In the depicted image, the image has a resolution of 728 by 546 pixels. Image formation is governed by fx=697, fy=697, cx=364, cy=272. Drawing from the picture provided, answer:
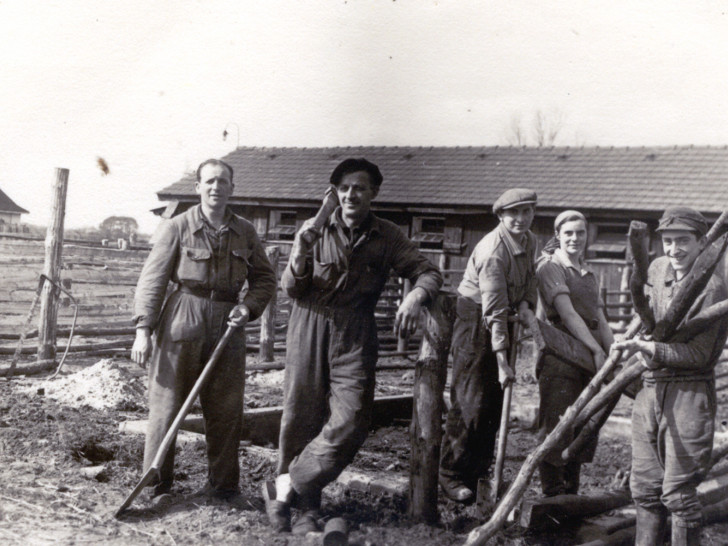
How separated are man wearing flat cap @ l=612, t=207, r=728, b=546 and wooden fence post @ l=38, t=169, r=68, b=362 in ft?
22.0

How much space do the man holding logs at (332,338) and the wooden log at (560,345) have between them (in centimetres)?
74

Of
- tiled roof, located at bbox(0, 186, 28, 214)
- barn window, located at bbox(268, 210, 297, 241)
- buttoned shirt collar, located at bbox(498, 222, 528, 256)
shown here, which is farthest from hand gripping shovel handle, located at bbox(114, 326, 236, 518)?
barn window, located at bbox(268, 210, 297, 241)

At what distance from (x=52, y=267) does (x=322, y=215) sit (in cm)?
547

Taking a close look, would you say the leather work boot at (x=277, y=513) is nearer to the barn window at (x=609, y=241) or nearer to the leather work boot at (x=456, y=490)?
the leather work boot at (x=456, y=490)

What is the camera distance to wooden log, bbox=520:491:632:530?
12.6 ft

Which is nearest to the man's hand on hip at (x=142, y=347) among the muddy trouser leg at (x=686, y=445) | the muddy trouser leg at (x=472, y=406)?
the muddy trouser leg at (x=472, y=406)

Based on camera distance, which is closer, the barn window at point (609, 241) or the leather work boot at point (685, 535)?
the leather work boot at point (685, 535)

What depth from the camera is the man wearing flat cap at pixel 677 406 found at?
3449 mm

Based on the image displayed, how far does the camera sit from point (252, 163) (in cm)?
2055

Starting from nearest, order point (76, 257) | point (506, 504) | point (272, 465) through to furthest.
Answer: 1. point (506, 504)
2. point (272, 465)
3. point (76, 257)

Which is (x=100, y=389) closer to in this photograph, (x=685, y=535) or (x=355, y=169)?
(x=355, y=169)

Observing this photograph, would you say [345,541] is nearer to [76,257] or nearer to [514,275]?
[514,275]

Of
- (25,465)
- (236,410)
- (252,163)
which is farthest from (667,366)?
(252,163)

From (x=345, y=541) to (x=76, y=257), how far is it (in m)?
8.86
